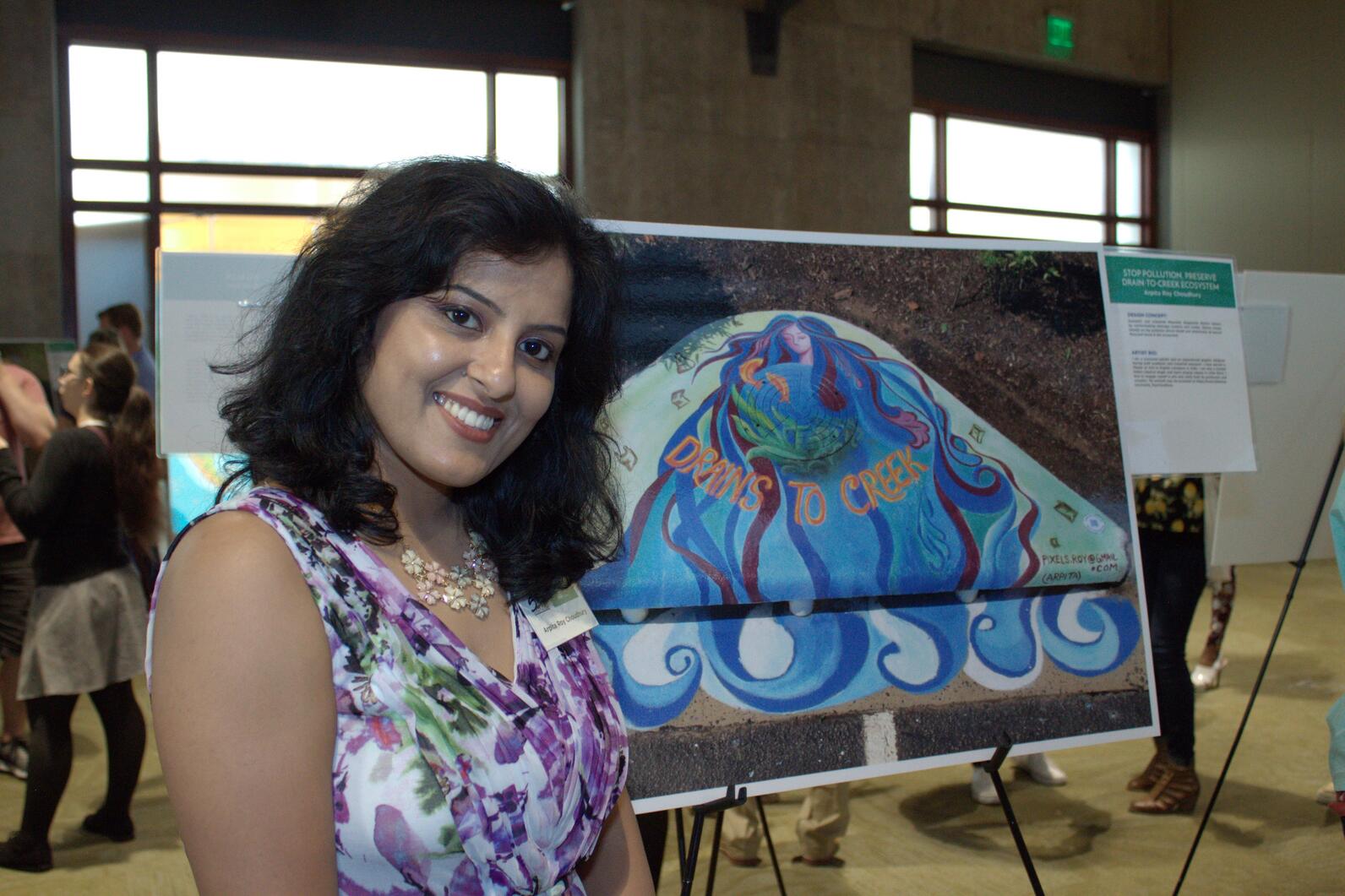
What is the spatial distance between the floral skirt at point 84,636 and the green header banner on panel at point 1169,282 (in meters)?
2.78

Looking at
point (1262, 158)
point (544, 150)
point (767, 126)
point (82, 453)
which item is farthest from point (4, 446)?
point (1262, 158)

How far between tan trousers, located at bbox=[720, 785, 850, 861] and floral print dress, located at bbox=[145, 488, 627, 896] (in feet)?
6.58

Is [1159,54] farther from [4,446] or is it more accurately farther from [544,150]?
[4,446]

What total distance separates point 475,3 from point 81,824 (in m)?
5.71

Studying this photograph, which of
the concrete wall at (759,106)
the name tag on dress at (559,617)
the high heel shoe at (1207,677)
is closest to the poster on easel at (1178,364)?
the name tag on dress at (559,617)

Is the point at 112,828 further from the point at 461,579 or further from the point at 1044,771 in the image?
the point at 1044,771

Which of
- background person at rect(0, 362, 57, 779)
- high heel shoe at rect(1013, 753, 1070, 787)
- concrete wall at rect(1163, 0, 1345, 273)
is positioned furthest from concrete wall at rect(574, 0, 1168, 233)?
high heel shoe at rect(1013, 753, 1070, 787)

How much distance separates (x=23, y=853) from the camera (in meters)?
2.99

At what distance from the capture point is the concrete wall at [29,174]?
6.05 metres

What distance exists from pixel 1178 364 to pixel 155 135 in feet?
20.7

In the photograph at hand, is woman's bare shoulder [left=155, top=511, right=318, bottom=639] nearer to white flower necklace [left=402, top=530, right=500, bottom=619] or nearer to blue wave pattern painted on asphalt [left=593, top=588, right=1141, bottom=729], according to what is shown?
white flower necklace [left=402, top=530, right=500, bottom=619]

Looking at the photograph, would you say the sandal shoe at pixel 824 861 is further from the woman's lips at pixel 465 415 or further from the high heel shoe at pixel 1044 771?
the woman's lips at pixel 465 415

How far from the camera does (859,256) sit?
6.18ft

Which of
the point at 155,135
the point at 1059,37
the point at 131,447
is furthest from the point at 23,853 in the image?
the point at 1059,37
